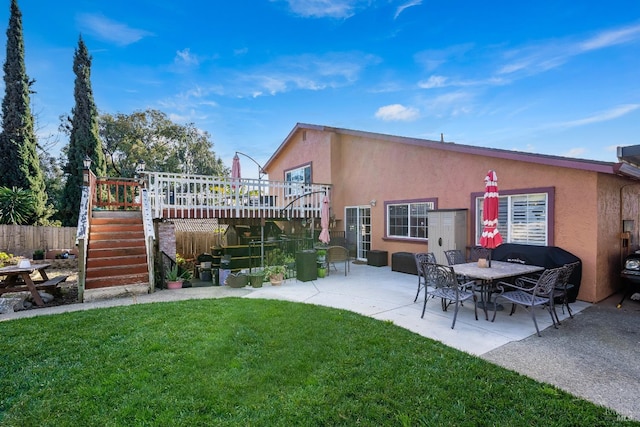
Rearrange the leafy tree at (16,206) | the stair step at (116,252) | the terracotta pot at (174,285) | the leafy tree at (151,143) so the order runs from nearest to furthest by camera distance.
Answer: the stair step at (116,252)
the terracotta pot at (174,285)
the leafy tree at (16,206)
the leafy tree at (151,143)

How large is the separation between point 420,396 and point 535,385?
1253 mm

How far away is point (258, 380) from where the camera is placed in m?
2.96

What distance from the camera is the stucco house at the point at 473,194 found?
5840mm

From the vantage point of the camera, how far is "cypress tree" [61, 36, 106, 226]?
17422mm

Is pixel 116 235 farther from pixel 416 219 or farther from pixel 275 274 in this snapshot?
pixel 416 219

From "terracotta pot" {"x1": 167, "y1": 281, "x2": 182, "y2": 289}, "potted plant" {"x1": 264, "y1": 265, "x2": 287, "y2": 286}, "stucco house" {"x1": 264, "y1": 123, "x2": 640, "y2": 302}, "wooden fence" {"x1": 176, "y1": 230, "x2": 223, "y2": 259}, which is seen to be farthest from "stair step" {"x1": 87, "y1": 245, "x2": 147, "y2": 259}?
"stucco house" {"x1": 264, "y1": 123, "x2": 640, "y2": 302}

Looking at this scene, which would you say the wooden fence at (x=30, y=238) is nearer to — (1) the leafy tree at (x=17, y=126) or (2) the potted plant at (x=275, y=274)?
(1) the leafy tree at (x=17, y=126)

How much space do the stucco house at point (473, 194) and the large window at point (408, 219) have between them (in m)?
0.03

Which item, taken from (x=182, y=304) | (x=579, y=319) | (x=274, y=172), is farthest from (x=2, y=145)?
(x=579, y=319)

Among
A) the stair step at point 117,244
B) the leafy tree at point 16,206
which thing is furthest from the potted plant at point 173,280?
the leafy tree at point 16,206

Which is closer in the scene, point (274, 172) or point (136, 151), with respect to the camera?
point (274, 172)

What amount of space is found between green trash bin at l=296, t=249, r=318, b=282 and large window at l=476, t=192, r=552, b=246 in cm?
499

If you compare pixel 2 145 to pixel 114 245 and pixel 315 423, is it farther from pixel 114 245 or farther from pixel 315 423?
pixel 315 423

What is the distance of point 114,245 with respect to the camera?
7578 millimetres
